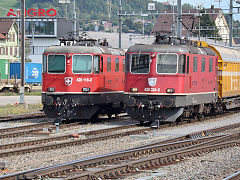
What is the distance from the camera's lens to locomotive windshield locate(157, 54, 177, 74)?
2103 centimetres

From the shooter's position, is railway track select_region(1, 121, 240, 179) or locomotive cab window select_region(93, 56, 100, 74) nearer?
railway track select_region(1, 121, 240, 179)

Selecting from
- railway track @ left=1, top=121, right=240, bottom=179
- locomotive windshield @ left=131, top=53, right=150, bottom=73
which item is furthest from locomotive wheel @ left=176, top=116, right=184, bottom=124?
railway track @ left=1, top=121, right=240, bottom=179

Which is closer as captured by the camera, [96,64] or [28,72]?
[96,64]

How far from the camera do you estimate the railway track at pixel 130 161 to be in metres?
10.7

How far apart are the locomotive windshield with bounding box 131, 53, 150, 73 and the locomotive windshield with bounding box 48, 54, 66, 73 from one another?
2734mm

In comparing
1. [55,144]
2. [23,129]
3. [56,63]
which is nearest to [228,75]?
[56,63]

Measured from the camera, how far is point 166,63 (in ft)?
69.2

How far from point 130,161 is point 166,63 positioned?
8900 mm

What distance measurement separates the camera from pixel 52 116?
2239 cm

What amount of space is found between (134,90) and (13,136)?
199 inches

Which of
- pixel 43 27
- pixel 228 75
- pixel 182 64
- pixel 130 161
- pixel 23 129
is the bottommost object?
pixel 23 129

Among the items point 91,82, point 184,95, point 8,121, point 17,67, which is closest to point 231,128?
point 184,95

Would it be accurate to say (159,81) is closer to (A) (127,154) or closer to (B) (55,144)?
(B) (55,144)

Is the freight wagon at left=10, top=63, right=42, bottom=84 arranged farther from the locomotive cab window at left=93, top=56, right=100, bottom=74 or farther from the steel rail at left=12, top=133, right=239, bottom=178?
the steel rail at left=12, top=133, right=239, bottom=178
